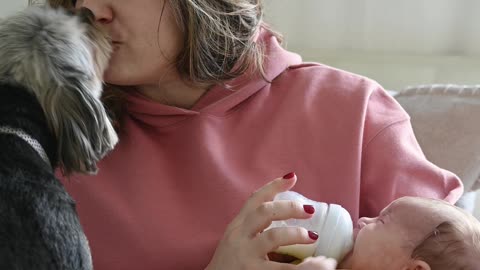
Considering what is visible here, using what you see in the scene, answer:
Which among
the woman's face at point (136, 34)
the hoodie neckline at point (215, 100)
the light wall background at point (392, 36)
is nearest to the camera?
the woman's face at point (136, 34)

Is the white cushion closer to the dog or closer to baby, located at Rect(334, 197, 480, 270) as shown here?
baby, located at Rect(334, 197, 480, 270)

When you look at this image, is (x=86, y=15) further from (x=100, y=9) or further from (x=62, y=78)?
(x=62, y=78)

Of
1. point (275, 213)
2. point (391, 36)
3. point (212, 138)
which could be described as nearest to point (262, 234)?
point (275, 213)

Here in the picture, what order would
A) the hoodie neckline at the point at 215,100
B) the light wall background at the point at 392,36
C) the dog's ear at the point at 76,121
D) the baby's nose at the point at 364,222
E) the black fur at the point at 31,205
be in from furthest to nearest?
1. the light wall background at the point at 392,36
2. the hoodie neckline at the point at 215,100
3. the baby's nose at the point at 364,222
4. the dog's ear at the point at 76,121
5. the black fur at the point at 31,205

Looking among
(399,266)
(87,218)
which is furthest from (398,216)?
(87,218)

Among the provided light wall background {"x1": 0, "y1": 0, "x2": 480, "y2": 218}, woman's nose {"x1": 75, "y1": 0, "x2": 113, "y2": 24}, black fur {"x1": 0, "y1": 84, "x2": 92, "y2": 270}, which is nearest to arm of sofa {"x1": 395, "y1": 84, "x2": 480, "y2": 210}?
light wall background {"x1": 0, "y1": 0, "x2": 480, "y2": 218}

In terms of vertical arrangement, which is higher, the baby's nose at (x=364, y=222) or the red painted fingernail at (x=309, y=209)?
the red painted fingernail at (x=309, y=209)

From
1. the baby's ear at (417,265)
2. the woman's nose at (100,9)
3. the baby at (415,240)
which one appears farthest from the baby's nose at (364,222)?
the woman's nose at (100,9)

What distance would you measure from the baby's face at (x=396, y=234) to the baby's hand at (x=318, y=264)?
0.06 m

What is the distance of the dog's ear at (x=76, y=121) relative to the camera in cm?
109

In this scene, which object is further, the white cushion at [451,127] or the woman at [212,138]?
the white cushion at [451,127]

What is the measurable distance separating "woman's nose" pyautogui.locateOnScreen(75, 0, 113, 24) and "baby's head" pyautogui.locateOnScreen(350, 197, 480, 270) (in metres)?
0.59

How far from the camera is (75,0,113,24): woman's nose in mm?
1281

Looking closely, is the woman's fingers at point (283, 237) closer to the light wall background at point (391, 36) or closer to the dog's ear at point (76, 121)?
the dog's ear at point (76, 121)
